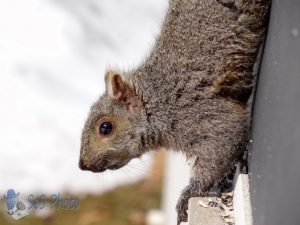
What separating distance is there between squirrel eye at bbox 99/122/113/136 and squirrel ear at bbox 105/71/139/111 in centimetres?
16

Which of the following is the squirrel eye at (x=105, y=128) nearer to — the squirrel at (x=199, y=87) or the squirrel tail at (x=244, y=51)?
the squirrel at (x=199, y=87)

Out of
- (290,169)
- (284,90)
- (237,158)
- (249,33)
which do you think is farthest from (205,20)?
(290,169)

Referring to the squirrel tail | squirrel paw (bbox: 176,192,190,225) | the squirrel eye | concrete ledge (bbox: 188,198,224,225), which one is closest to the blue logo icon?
the squirrel eye

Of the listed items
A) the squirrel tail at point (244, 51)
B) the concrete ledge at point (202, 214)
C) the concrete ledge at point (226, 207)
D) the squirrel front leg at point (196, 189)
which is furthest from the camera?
the squirrel front leg at point (196, 189)

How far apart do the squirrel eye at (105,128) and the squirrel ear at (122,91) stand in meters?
0.16

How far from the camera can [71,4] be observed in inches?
566

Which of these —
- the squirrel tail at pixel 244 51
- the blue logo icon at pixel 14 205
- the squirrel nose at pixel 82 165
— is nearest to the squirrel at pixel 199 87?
the squirrel tail at pixel 244 51

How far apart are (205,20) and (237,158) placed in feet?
2.52

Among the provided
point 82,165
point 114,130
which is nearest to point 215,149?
point 114,130

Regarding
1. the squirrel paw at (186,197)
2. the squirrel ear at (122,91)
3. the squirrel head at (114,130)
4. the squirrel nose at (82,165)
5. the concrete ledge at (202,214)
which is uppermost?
the squirrel ear at (122,91)

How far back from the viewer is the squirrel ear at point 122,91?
413 centimetres

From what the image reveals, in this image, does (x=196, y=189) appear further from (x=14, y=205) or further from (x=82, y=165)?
(x=14, y=205)

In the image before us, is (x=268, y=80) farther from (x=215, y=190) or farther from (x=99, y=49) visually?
(x=99, y=49)

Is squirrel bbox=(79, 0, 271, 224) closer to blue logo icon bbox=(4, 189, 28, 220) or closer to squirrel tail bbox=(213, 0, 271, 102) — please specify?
squirrel tail bbox=(213, 0, 271, 102)
